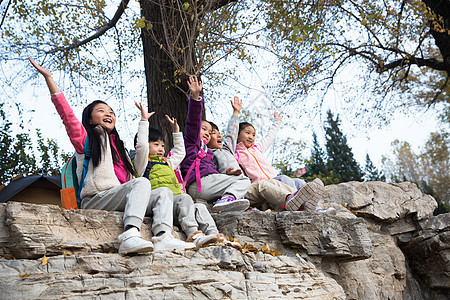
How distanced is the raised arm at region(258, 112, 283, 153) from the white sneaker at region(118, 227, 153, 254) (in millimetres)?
3313

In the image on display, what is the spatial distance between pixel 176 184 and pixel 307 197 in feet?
4.88

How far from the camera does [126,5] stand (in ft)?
24.0

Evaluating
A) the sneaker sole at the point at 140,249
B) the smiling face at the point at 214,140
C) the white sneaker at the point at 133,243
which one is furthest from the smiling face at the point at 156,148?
the sneaker sole at the point at 140,249

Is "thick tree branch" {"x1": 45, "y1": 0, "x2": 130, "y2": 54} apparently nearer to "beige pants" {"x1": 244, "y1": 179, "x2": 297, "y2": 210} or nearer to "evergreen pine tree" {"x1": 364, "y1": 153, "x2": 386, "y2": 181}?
"beige pants" {"x1": 244, "y1": 179, "x2": 297, "y2": 210}

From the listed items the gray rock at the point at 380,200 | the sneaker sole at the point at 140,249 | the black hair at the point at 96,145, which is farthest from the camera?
the gray rock at the point at 380,200

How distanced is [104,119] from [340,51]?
670 cm

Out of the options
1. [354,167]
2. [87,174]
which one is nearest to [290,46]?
[87,174]

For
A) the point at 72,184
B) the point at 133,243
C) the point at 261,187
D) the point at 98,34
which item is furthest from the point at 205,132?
the point at 98,34

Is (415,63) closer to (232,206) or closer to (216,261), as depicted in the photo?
(232,206)

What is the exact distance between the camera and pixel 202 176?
5.05 meters

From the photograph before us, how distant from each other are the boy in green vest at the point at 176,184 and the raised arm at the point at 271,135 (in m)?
1.71

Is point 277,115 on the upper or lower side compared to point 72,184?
upper

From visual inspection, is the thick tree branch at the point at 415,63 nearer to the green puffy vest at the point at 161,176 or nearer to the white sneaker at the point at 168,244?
the green puffy vest at the point at 161,176

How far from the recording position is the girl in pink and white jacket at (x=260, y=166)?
4.93 metres
